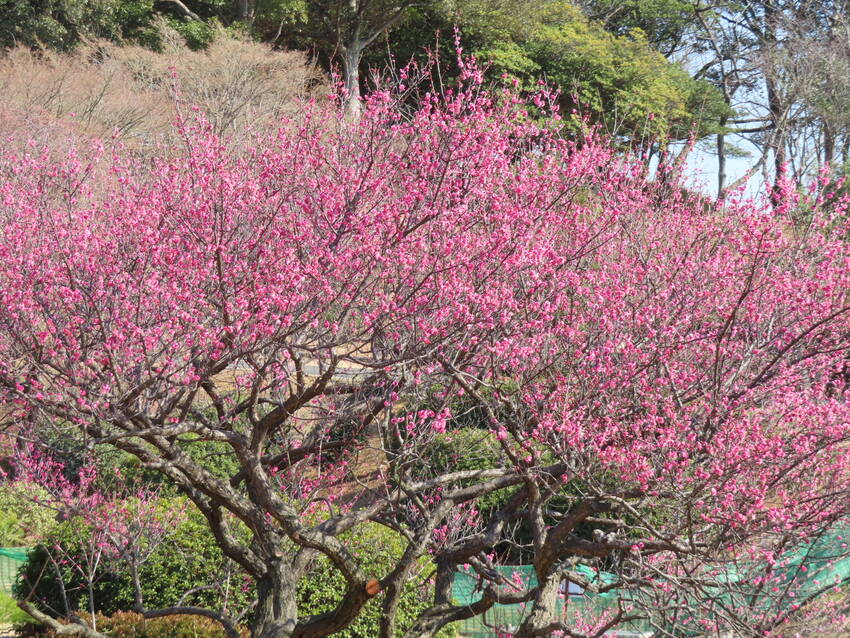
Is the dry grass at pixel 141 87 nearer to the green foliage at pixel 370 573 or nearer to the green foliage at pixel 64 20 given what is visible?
the green foliage at pixel 64 20

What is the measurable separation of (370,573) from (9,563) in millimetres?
4890

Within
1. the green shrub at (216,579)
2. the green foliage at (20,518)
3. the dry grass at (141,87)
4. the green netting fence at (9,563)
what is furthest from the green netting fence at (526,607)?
the dry grass at (141,87)

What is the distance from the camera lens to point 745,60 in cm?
2911

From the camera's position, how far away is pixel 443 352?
5.17 m

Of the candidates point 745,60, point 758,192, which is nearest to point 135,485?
point 758,192

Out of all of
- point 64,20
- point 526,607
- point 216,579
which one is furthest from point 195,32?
point 526,607

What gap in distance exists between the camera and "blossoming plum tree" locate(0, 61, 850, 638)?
14.9 feet

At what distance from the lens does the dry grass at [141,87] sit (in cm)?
1597

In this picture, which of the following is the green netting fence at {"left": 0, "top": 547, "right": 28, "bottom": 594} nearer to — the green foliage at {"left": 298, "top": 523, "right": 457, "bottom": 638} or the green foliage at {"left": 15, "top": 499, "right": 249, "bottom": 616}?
the green foliage at {"left": 15, "top": 499, "right": 249, "bottom": 616}

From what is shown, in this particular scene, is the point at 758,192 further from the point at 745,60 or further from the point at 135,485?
the point at 745,60

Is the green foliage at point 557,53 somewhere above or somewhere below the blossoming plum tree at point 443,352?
above

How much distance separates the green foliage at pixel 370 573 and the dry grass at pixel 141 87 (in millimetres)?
9521

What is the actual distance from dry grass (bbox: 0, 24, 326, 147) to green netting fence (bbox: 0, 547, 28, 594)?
7.67 m

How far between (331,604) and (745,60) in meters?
27.3
